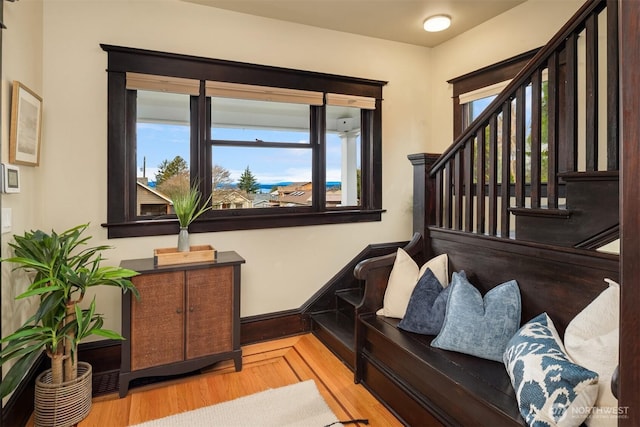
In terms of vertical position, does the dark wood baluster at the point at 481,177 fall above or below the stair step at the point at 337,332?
above

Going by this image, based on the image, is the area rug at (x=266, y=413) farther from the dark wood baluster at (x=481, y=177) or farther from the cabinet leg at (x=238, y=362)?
the dark wood baluster at (x=481, y=177)

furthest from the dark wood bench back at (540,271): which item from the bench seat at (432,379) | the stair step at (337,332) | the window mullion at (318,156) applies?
the window mullion at (318,156)

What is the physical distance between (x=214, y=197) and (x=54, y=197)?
1.13m

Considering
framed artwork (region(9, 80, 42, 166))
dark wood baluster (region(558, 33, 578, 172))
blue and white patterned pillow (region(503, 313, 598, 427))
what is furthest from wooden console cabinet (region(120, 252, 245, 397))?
dark wood baluster (region(558, 33, 578, 172))

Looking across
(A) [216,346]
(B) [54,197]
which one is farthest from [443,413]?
(B) [54,197]

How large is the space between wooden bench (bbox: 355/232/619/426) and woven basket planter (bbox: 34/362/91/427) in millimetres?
1705

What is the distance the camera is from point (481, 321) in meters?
2.04

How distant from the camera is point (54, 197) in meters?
2.66

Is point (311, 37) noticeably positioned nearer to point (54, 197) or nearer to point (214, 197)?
point (214, 197)

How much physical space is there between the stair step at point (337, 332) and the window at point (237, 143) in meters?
0.88

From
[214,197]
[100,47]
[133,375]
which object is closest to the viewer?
[133,375]

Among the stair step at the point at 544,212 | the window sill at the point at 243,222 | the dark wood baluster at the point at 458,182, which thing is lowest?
the window sill at the point at 243,222

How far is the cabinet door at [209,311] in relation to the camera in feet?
8.77

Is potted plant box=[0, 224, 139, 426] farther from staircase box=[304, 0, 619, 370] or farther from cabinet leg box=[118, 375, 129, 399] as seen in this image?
staircase box=[304, 0, 619, 370]
